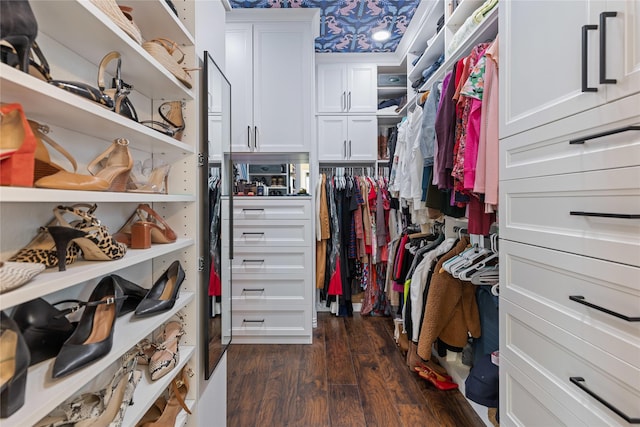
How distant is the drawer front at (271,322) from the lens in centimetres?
254

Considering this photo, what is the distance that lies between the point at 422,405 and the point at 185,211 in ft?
5.46

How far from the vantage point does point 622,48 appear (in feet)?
2.25

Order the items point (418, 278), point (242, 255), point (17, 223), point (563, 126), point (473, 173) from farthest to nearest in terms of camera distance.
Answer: point (242, 255)
point (418, 278)
point (473, 173)
point (563, 126)
point (17, 223)

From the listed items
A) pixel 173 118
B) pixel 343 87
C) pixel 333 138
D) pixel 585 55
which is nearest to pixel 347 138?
pixel 333 138

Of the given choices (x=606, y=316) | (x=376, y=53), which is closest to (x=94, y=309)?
(x=606, y=316)

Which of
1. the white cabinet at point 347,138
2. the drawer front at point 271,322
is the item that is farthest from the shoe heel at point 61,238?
the white cabinet at point 347,138

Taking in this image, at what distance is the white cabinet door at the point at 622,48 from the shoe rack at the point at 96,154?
1.13 metres

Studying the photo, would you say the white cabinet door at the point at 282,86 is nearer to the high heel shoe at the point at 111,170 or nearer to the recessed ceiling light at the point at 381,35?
the recessed ceiling light at the point at 381,35

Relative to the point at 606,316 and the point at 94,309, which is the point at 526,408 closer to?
the point at 606,316

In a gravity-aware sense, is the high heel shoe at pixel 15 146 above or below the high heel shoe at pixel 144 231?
above

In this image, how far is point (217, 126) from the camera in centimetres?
148

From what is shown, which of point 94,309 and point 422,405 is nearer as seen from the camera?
point 94,309

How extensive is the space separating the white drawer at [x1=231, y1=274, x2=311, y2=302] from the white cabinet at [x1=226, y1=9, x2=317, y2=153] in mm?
1095

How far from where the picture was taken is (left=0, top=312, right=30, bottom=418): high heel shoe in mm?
478
